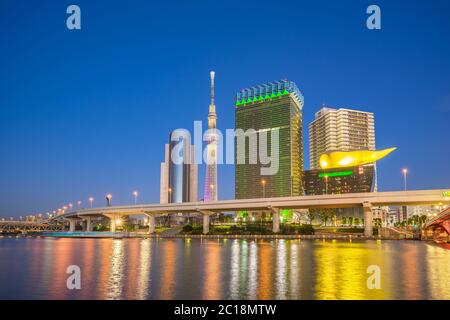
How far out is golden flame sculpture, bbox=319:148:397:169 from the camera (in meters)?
123

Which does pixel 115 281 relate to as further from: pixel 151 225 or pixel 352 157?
pixel 352 157

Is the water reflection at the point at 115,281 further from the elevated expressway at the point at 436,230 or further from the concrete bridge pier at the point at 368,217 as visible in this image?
the concrete bridge pier at the point at 368,217

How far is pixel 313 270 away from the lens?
33031 mm

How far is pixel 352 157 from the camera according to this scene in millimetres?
133625

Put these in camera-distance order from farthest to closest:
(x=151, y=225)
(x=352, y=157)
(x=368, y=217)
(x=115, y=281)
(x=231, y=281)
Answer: (x=151, y=225) < (x=352, y=157) < (x=368, y=217) < (x=115, y=281) < (x=231, y=281)
